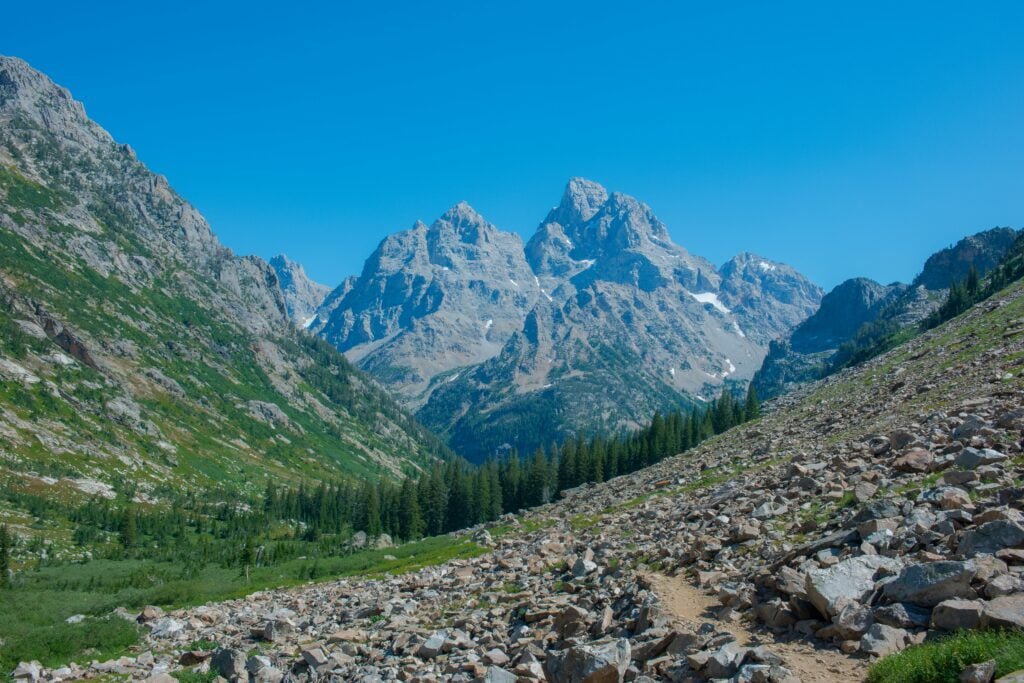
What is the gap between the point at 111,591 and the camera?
71625 millimetres

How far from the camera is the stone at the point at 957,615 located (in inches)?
508

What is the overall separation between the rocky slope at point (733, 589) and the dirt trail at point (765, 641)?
6 cm

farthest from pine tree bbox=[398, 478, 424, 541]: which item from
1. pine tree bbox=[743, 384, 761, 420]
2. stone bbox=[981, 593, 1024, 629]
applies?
stone bbox=[981, 593, 1024, 629]

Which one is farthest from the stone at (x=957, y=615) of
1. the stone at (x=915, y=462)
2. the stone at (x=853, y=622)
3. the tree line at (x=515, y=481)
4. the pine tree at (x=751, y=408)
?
the pine tree at (x=751, y=408)

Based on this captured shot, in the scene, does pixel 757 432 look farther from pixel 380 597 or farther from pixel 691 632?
pixel 691 632

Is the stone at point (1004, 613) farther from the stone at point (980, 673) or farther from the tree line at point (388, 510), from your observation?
the tree line at point (388, 510)

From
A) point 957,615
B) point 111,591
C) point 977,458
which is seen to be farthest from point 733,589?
point 111,591

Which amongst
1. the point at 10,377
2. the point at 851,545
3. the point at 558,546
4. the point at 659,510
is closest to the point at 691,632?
the point at 851,545

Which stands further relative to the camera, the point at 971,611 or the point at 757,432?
the point at 757,432

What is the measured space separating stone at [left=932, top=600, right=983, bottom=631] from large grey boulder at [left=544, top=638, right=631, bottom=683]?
7395 mm

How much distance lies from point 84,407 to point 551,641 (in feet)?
702

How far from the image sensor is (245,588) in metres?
66.0

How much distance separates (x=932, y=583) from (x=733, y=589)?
20.9ft

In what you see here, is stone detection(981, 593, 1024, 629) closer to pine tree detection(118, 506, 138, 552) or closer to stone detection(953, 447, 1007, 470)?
stone detection(953, 447, 1007, 470)
